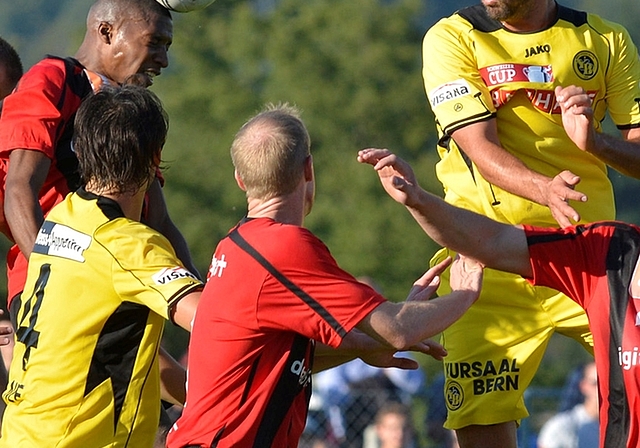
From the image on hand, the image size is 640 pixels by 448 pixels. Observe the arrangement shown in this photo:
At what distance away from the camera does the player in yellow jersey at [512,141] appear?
5.88 metres

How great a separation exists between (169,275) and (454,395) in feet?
6.35

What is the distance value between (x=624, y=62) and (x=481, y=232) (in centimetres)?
166

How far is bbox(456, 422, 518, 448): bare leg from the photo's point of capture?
594 cm

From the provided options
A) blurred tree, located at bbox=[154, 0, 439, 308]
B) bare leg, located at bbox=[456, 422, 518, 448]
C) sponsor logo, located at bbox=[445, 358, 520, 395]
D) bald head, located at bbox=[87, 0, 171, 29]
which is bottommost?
blurred tree, located at bbox=[154, 0, 439, 308]

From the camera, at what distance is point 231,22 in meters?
52.1

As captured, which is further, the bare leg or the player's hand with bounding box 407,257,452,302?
the bare leg

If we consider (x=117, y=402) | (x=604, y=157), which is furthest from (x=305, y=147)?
(x=604, y=157)

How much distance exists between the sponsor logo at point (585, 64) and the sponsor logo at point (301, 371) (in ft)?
7.07

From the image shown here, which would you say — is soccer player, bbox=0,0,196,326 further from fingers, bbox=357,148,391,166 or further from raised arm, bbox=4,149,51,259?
fingers, bbox=357,148,391,166

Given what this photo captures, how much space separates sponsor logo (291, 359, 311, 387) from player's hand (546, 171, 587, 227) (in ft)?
3.89

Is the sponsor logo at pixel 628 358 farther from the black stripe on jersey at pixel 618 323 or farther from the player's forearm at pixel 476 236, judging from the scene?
the player's forearm at pixel 476 236

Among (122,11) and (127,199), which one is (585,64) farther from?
(127,199)

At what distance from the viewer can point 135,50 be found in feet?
19.0

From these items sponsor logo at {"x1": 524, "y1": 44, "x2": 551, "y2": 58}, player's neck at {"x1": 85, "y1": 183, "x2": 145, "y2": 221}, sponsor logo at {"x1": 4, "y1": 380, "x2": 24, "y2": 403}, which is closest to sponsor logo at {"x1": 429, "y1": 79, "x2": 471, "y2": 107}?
sponsor logo at {"x1": 524, "y1": 44, "x2": 551, "y2": 58}
